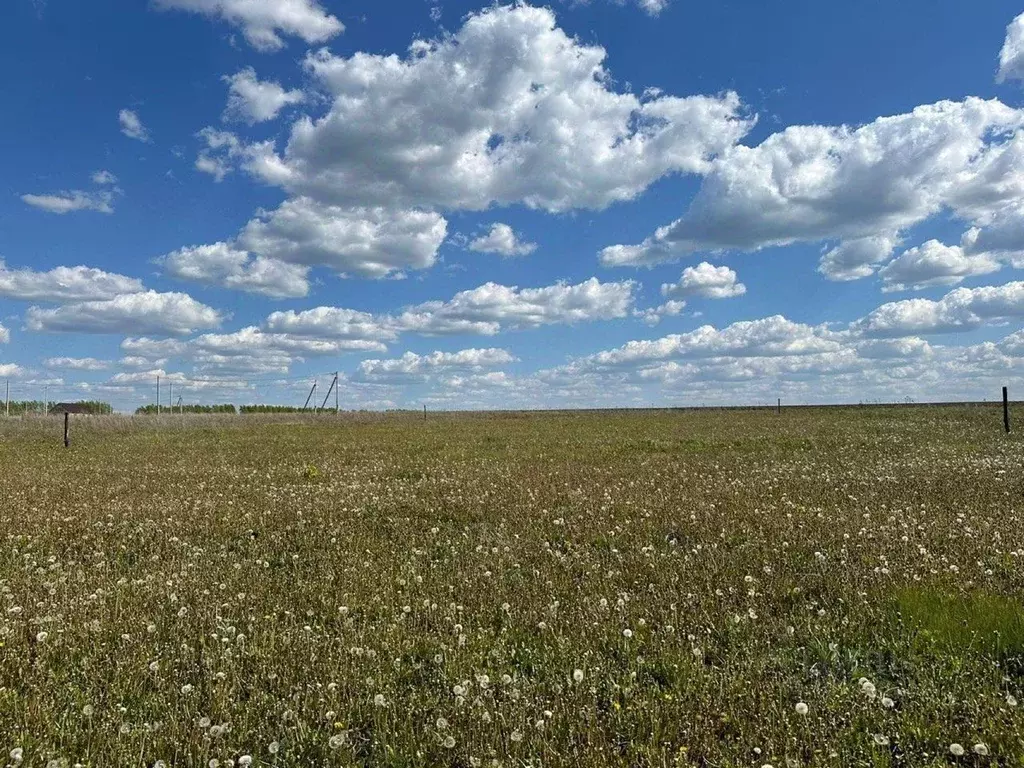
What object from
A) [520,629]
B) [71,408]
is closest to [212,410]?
[71,408]

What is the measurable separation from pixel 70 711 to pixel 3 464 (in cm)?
2379

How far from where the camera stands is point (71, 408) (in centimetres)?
9938

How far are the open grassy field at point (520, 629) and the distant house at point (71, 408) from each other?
83.8 metres

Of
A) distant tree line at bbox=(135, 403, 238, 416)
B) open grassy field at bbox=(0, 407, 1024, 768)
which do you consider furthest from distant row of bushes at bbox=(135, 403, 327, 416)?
open grassy field at bbox=(0, 407, 1024, 768)

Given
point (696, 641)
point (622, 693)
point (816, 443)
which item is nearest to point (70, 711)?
point (622, 693)

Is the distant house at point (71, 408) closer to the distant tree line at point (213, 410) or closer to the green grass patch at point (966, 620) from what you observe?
the distant tree line at point (213, 410)

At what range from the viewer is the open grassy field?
14.1ft

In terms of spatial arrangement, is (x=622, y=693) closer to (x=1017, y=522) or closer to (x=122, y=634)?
(x=122, y=634)

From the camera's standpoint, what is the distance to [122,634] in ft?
20.0

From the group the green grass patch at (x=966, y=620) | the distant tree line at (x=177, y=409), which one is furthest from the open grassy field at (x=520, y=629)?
the distant tree line at (x=177, y=409)

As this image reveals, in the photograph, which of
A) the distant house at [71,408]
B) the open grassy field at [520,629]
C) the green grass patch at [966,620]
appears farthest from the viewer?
the distant house at [71,408]

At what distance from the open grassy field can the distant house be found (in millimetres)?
83849

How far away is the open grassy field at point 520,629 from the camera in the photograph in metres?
4.30

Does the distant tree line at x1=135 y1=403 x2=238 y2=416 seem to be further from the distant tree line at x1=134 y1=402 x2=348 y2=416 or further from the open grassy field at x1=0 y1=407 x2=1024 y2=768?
the open grassy field at x1=0 y1=407 x2=1024 y2=768
